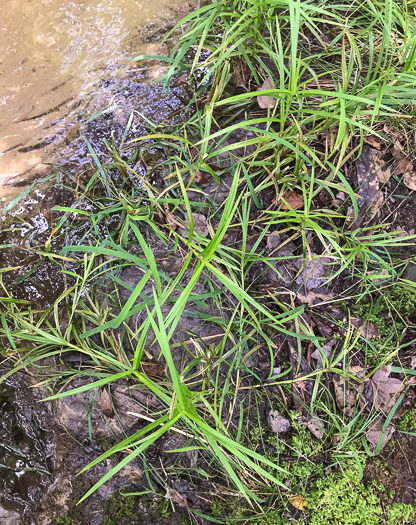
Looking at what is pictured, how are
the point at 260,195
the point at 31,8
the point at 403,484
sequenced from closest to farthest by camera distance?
1. the point at 403,484
2. the point at 260,195
3. the point at 31,8

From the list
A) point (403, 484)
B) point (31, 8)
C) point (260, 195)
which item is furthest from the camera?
point (31, 8)

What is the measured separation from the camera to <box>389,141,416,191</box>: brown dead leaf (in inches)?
67.2

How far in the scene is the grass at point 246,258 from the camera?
154 centimetres

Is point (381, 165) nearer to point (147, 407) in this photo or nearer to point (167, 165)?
point (167, 165)

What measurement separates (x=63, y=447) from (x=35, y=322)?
2.06 ft

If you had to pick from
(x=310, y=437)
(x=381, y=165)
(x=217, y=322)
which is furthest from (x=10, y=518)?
(x=381, y=165)

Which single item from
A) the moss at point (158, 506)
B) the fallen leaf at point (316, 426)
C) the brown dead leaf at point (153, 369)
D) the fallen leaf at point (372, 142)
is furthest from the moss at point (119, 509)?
the fallen leaf at point (372, 142)

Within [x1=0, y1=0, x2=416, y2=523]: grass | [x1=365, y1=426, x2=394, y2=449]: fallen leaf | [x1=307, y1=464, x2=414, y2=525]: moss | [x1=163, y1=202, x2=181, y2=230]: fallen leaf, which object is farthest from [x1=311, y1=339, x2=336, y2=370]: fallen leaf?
[x1=163, y1=202, x2=181, y2=230]: fallen leaf

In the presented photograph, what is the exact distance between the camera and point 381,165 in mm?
1709

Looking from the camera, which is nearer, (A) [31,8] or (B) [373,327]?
Result: (B) [373,327]

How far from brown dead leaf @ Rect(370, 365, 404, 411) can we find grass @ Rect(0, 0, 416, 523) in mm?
46

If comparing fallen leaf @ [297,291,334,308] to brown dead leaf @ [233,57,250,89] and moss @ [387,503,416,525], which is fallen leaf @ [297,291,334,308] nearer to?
moss @ [387,503,416,525]

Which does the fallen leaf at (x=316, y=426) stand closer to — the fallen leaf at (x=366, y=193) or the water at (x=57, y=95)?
the fallen leaf at (x=366, y=193)

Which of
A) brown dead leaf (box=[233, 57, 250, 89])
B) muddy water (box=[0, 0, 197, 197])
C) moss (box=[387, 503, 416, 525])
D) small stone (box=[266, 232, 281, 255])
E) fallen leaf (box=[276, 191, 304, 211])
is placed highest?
muddy water (box=[0, 0, 197, 197])
